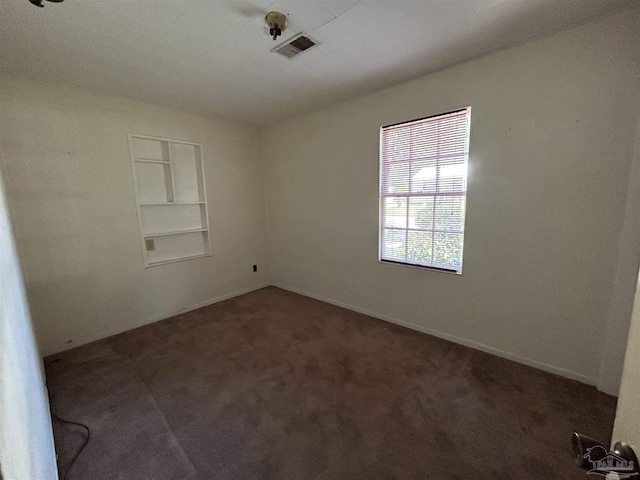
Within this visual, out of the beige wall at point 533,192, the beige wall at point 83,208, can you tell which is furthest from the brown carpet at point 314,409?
the beige wall at point 83,208

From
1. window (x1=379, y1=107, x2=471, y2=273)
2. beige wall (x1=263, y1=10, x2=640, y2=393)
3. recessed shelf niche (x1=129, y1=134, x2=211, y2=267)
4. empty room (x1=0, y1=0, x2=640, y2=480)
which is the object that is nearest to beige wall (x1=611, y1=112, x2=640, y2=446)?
empty room (x1=0, y1=0, x2=640, y2=480)

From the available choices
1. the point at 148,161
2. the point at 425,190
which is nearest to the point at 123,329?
the point at 148,161

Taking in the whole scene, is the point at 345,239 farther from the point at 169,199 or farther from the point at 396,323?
the point at 169,199

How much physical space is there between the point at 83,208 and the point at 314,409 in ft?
9.89

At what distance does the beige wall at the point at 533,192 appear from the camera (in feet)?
5.80

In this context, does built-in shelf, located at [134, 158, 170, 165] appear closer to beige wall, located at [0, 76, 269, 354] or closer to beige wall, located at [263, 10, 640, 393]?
beige wall, located at [0, 76, 269, 354]

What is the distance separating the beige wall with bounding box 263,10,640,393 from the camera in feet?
5.80

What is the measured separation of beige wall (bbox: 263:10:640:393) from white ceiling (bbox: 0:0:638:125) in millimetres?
216

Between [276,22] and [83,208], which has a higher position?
[276,22]

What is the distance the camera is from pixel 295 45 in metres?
1.96

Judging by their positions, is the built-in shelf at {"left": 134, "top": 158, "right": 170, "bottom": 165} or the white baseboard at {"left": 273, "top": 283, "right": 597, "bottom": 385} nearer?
the white baseboard at {"left": 273, "top": 283, "right": 597, "bottom": 385}

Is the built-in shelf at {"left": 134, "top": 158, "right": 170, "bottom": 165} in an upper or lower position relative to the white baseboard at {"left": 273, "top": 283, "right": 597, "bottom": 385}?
upper

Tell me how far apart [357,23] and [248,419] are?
280 cm

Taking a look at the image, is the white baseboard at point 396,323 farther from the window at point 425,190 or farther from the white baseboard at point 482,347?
the window at point 425,190
